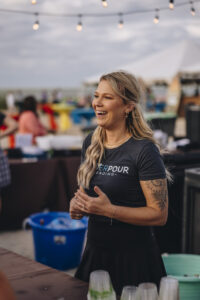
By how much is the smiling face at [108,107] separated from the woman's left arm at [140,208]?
35 cm

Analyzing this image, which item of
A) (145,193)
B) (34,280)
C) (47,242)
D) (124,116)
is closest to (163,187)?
(145,193)

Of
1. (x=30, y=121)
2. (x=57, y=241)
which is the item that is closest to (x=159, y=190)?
(x=57, y=241)

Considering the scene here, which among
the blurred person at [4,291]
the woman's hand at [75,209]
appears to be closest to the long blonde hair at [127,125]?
the woman's hand at [75,209]

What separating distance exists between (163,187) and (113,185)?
0.81ft

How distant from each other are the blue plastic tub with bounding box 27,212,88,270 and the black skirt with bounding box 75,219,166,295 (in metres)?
1.88

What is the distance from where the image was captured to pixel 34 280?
189 centimetres

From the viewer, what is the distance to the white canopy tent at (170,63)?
15.8m

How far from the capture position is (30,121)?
22.2 ft

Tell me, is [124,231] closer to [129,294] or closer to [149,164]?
[149,164]

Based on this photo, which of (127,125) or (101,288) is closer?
(101,288)

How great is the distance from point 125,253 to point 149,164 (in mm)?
485

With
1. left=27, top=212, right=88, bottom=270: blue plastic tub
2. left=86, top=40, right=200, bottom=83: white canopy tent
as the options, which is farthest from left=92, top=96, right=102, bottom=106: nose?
left=86, top=40, right=200, bottom=83: white canopy tent

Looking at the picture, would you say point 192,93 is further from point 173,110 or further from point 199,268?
point 199,268

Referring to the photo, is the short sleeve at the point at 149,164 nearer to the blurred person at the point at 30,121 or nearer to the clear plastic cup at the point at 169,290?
the clear plastic cup at the point at 169,290
